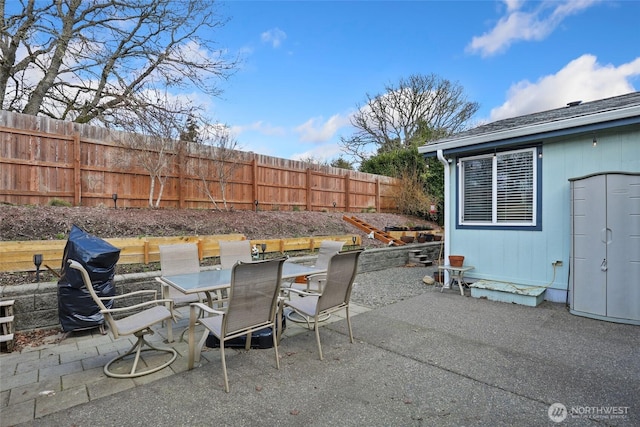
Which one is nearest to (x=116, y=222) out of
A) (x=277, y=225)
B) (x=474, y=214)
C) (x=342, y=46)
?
(x=277, y=225)

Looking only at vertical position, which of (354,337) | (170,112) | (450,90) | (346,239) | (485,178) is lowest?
(354,337)

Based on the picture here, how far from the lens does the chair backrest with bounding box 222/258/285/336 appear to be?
2355 millimetres

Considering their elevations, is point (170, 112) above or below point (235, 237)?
above

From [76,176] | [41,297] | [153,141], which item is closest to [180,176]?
[153,141]

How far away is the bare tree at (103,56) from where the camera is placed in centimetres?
738

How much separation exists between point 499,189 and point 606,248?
170cm

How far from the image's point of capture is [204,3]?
8.45 meters

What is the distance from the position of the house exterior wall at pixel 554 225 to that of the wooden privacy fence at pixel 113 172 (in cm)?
627

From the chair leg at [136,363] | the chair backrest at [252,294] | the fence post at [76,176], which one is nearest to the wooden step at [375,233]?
the chair backrest at [252,294]

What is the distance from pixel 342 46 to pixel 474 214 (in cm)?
666

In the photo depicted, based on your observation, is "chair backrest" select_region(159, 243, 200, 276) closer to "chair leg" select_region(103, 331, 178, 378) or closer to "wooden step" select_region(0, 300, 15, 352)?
"chair leg" select_region(103, 331, 178, 378)

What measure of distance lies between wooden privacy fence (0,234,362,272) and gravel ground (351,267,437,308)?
1.68 m

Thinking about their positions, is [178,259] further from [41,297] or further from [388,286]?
[388,286]

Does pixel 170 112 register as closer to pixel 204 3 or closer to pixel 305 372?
pixel 204 3
